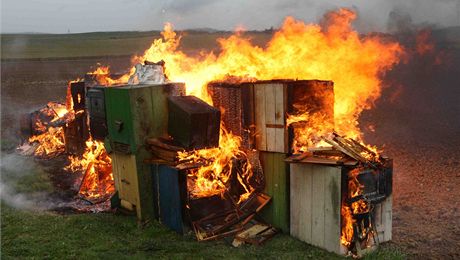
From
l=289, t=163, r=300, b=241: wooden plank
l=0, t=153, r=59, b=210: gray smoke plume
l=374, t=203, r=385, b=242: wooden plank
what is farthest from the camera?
l=0, t=153, r=59, b=210: gray smoke plume

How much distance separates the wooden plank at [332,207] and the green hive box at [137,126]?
5.58 m

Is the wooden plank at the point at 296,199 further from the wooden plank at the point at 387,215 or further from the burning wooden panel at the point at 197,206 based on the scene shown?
the wooden plank at the point at 387,215

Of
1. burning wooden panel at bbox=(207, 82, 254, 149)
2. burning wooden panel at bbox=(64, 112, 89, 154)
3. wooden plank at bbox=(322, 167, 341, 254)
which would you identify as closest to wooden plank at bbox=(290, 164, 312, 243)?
wooden plank at bbox=(322, 167, 341, 254)

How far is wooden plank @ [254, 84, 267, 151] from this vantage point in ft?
42.2

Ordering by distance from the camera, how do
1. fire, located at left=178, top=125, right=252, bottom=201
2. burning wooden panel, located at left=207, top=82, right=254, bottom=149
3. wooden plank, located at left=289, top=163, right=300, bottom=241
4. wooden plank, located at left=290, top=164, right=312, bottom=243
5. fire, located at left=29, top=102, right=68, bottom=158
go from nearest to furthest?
wooden plank, located at left=290, top=164, right=312, bottom=243 < wooden plank, located at left=289, top=163, right=300, bottom=241 < burning wooden panel, located at left=207, top=82, right=254, bottom=149 < fire, located at left=178, top=125, right=252, bottom=201 < fire, located at left=29, top=102, right=68, bottom=158

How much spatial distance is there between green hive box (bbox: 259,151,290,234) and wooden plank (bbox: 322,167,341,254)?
159 centimetres

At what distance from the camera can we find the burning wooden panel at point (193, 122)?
12.6 m

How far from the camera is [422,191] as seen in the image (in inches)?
654

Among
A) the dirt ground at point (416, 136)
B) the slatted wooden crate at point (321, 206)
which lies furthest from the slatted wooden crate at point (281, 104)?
the dirt ground at point (416, 136)

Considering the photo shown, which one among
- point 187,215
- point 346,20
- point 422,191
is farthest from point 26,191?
point 422,191

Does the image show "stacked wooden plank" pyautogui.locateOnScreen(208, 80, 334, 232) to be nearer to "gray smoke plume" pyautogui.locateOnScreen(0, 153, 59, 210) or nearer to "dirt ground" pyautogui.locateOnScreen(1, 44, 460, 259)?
"dirt ground" pyautogui.locateOnScreen(1, 44, 460, 259)

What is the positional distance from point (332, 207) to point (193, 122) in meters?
4.71

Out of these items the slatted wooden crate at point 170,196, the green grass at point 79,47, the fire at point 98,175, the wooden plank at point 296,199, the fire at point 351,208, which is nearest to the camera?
the fire at point 351,208

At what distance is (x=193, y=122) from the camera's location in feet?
41.0
